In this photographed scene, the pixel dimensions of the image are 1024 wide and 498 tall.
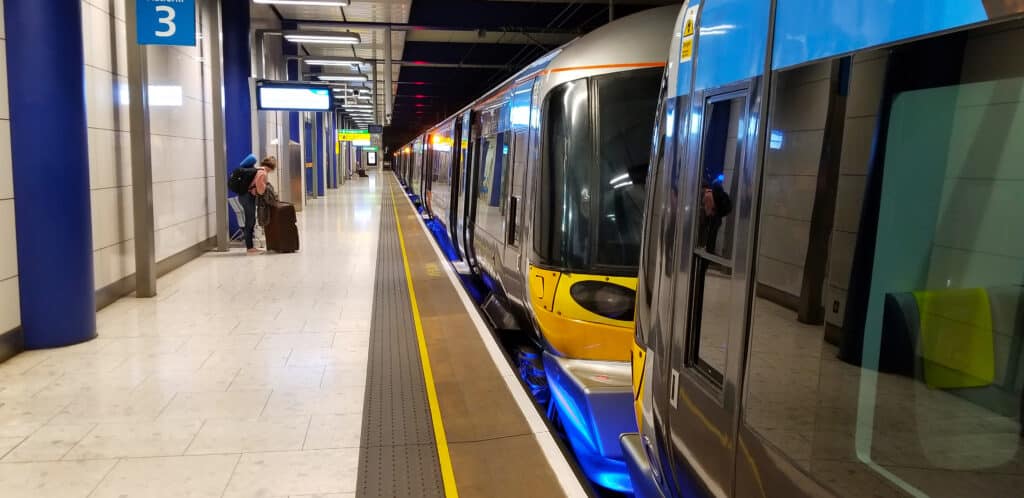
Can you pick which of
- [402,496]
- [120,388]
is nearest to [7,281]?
[120,388]

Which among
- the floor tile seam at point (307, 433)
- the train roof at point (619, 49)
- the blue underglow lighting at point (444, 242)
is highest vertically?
the train roof at point (619, 49)

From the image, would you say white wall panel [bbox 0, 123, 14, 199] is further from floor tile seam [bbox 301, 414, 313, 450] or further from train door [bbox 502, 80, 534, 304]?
train door [bbox 502, 80, 534, 304]

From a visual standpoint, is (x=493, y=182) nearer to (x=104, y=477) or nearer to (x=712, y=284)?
(x=104, y=477)

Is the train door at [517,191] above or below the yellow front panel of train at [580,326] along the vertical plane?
above

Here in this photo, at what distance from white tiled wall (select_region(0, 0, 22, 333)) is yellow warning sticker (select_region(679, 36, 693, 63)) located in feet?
17.6

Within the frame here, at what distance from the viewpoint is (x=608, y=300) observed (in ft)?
16.7

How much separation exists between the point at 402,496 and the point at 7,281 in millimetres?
4267

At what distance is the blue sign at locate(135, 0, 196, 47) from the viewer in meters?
7.87

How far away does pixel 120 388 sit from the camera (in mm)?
5316

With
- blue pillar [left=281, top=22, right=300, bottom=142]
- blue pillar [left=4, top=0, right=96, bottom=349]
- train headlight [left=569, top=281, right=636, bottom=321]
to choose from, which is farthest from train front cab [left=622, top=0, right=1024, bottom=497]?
blue pillar [left=281, top=22, right=300, bottom=142]

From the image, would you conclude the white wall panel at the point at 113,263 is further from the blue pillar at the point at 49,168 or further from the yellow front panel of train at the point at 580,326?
the yellow front panel of train at the point at 580,326

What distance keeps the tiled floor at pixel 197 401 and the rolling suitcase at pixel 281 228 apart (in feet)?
11.0

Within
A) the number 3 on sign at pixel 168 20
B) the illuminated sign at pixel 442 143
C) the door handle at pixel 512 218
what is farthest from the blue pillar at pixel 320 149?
the door handle at pixel 512 218

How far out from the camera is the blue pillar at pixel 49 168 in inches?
232
